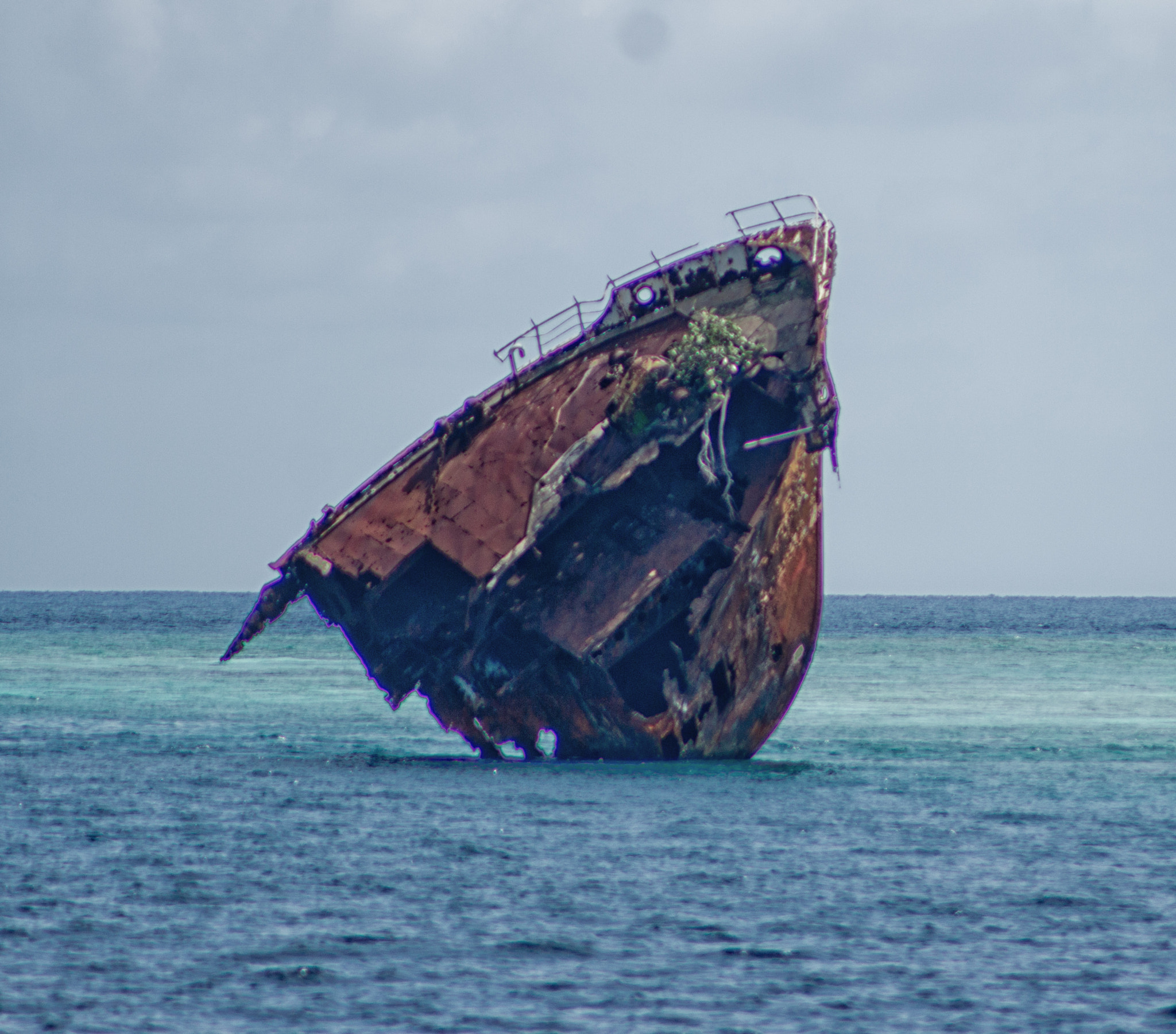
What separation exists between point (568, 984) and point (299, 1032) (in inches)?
109

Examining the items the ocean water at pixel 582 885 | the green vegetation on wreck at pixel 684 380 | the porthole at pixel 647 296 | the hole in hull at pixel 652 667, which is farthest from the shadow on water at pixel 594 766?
the porthole at pixel 647 296

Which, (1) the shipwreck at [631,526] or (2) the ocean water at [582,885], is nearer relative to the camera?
(2) the ocean water at [582,885]

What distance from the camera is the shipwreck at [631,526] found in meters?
27.0

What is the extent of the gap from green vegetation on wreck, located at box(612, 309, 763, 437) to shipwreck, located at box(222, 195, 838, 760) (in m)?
0.04

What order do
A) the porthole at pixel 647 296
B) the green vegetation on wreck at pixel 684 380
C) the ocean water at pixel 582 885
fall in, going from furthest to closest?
the porthole at pixel 647 296, the green vegetation on wreck at pixel 684 380, the ocean water at pixel 582 885

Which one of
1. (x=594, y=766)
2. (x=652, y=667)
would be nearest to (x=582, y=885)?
(x=652, y=667)

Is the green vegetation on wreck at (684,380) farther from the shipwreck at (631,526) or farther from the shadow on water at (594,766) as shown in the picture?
the shadow on water at (594,766)

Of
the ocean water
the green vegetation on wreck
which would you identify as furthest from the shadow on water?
the green vegetation on wreck

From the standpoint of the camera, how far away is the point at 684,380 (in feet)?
87.4

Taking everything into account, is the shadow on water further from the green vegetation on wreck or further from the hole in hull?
the green vegetation on wreck

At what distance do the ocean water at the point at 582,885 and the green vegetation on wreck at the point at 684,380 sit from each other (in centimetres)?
603

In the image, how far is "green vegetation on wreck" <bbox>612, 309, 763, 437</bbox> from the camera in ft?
87.5

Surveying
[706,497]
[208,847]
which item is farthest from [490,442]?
[208,847]

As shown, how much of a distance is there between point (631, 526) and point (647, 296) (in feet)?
13.0
